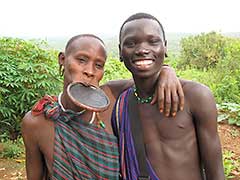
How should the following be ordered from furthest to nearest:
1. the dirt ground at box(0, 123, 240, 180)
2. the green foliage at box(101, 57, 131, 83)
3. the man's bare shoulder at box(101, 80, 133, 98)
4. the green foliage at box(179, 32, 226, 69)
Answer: the green foliage at box(179, 32, 226, 69), the green foliage at box(101, 57, 131, 83), the dirt ground at box(0, 123, 240, 180), the man's bare shoulder at box(101, 80, 133, 98)

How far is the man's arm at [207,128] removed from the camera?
1676mm

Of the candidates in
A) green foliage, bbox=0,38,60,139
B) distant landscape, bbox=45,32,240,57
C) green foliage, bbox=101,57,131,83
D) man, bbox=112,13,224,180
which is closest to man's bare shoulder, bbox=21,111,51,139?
man, bbox=112,13,224,180

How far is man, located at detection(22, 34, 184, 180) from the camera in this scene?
1.70 meters

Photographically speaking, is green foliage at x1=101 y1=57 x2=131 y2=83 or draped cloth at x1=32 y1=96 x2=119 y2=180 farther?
green foliage at x1=101 y1=57 x2=131 y2=83

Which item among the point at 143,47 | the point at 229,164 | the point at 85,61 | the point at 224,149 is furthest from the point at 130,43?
the point at 224,149

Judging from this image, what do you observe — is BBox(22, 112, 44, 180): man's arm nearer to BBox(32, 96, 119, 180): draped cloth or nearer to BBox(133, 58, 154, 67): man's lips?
BBox(32, 96, 119, 180): draped cloth

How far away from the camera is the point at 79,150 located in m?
1.70

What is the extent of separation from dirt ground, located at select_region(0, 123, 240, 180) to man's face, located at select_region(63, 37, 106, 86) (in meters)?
2.61

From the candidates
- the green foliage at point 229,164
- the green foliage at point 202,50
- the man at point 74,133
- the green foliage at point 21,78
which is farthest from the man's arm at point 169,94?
the green foliage at point 202,50

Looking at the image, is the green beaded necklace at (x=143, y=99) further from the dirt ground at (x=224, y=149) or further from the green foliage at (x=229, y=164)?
the dirt ground at (x=224, y=149)

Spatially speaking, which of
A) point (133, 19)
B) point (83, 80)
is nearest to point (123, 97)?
point (83, 80)

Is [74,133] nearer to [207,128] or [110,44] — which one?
[207,128]

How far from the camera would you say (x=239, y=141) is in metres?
4.51

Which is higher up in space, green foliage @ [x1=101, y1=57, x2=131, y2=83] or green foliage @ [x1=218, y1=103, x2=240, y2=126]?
green foliage @ [x1=101, y1=57, x2=131, y2=83]
